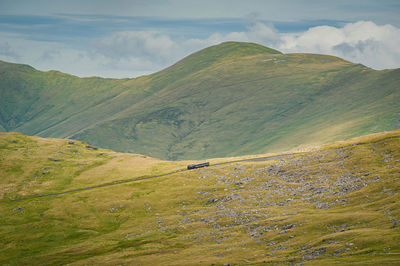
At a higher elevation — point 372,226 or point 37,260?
point 372,226

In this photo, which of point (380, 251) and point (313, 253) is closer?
point (380, 251)

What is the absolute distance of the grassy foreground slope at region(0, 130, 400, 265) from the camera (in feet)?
269

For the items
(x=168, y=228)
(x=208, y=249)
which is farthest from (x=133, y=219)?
(x=208, y=249)

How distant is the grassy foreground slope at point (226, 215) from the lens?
269 feet

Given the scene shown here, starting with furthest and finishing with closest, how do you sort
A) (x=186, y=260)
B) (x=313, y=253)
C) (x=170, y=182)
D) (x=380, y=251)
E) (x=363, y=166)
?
(x=170, y=182)
(x=363, y=166)
(x=186, y=260)
(x=313, y=253)
(x=380, y=251)

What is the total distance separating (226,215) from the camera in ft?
409

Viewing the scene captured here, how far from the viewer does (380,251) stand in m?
64.5

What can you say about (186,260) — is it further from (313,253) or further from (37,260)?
(37,260)

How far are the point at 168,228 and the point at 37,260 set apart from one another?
1467 inches

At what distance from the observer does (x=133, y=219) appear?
143750mm

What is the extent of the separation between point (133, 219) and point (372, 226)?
85.8 metres

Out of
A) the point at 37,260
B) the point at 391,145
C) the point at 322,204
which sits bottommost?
the point at 37,260

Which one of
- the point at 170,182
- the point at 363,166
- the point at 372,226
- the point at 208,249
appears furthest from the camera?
the point at 170,182

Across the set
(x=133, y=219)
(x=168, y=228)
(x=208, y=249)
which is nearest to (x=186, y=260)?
(x=208, y=249)
